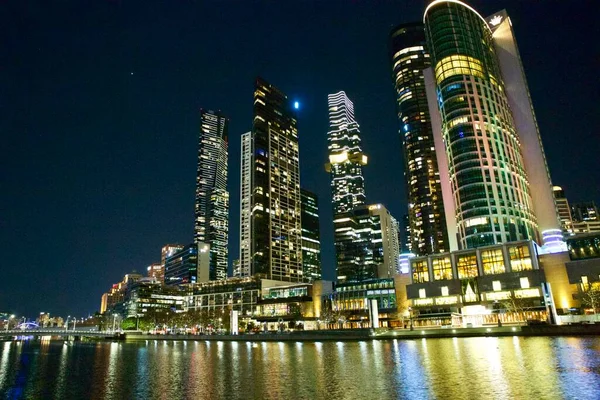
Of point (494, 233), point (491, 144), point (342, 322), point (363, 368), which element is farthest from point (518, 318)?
point (363, 368)

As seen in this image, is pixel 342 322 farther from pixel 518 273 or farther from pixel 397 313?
pixel 518 273

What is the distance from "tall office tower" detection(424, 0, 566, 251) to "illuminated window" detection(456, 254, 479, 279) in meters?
18.6

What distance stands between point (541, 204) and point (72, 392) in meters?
173

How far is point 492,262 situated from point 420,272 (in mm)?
22915

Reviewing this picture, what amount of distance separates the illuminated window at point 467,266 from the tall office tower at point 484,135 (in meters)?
18.6

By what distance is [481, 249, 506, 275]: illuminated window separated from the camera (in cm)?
12012

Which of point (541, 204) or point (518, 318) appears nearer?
point (518, 318)

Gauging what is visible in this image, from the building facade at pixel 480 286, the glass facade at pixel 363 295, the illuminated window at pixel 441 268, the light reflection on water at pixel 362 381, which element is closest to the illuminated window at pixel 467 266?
the building facade at pixel 480 286

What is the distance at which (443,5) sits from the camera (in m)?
176

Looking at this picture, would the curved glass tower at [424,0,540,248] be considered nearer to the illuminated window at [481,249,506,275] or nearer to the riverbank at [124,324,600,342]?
the illuminated window at [481,249,506,275]

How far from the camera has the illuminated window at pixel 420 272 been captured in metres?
134

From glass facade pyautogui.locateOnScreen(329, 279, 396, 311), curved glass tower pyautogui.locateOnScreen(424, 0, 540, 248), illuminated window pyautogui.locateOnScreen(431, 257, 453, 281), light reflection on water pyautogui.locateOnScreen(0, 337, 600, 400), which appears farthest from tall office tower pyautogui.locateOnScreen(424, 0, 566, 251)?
light reflection on water pyautogui.locateOnScreen(0, 337, 600, 400)

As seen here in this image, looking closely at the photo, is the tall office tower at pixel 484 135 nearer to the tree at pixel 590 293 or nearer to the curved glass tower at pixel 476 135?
the curved glass tower at pixel 476 135

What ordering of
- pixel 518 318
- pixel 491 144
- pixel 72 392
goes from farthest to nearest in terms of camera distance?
pixel 491 144 < pixel 518 318 < pixel 72 392
